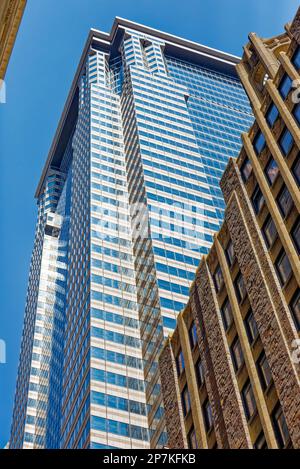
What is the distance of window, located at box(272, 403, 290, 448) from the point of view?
2919 cm

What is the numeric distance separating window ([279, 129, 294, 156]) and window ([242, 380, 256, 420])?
42.8 ft

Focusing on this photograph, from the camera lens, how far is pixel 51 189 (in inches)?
7431

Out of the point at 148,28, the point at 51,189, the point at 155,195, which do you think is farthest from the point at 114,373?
the point at 148,28

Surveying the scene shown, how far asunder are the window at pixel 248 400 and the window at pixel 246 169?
1363 cm

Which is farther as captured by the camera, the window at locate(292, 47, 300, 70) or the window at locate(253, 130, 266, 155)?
the window at locate(253, 130, 266, 155)

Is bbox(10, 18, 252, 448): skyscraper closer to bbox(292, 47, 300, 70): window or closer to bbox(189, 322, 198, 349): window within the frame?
bbox(189, 322, 198, 349): window

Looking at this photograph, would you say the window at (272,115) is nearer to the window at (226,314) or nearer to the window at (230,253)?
the window at (230,253)

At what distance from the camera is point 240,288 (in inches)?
1497

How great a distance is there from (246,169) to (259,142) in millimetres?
1860

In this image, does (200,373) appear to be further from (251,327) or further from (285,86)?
(285,86)

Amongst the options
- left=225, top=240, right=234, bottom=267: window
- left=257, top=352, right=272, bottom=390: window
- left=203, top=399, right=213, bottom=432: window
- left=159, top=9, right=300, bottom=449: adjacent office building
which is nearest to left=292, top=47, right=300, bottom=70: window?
left=159, top=9, right=300, bottom=449: adjacent office building

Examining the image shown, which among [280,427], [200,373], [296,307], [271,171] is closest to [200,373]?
[200,373]

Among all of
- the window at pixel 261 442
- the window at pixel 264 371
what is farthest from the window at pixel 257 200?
the window at pixel 261 442

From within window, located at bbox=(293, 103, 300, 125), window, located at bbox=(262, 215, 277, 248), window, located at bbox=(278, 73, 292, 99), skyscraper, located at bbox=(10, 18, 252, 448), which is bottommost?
skyscraper, located at bbox=(10, 18, 252, 448)
